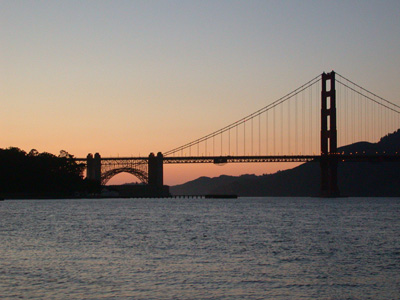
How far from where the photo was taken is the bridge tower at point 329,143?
475 ft

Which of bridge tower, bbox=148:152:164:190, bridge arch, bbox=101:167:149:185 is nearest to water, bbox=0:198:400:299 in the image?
bridge tower, bbox=148:152:164:190

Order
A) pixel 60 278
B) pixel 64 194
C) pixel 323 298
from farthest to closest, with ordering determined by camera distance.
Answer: pixel 64 194
pixel 60 278
pixel 323 298

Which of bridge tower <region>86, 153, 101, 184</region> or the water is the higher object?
bridge tower <region>86, 153, 101, 184</region>

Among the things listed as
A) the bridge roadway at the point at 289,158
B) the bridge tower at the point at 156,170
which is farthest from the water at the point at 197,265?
the bridge tower at the point at 156,170

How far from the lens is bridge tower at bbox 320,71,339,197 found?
144750mm

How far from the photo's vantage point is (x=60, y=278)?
29.8 m

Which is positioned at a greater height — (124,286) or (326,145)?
(326,145)

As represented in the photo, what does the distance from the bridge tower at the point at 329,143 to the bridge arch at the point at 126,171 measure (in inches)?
1745

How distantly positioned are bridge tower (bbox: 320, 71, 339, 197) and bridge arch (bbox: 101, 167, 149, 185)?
44.3 meters

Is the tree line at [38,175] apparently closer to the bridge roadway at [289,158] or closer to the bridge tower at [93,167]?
the bridge tower at [93,167]

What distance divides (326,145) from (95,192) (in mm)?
56918

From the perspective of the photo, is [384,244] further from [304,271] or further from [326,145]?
[326,145]

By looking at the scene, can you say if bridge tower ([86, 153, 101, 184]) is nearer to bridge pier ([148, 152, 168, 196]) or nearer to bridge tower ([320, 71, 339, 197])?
bridge pier ([148, 152, 168, 196])

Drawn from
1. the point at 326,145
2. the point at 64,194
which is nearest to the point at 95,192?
the point at 64,194
